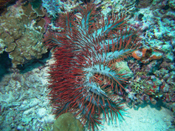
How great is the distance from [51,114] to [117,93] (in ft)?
7.78

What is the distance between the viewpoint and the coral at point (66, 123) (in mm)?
3361

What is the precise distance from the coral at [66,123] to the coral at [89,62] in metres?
0.19

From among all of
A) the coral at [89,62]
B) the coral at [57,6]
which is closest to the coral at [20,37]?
the coral at [89,62]

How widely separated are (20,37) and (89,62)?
2291 millimetres

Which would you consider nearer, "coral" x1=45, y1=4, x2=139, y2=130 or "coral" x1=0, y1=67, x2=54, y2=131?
"coral" x1=45, y1=4, x2=139, y2=130

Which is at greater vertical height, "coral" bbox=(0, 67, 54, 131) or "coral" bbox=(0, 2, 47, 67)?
"coral" bbox=(0, 2, 47, 67)

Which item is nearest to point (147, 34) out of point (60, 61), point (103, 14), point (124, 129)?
point (103, 14)

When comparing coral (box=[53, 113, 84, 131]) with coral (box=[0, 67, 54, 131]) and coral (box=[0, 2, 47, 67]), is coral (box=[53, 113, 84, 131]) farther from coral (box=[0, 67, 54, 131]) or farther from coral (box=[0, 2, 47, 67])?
coral (box=[0, 2, 47, 67])

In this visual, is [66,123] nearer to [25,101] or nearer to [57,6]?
[25,101]

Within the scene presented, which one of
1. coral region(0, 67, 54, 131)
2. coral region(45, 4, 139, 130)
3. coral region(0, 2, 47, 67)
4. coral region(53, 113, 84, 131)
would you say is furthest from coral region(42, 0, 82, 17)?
coral region(53, 113, 84, 131)

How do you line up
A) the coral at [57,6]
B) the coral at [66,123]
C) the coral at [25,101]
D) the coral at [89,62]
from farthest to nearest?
the coral at [57,6] → the coral at [25,101] → the coral at [66,123] → the coral at [89,62]

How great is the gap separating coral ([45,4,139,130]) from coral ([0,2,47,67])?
422mm

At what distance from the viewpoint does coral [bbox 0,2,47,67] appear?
3254mm

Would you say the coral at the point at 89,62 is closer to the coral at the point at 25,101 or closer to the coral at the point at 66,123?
the coral at the point at 66,123
